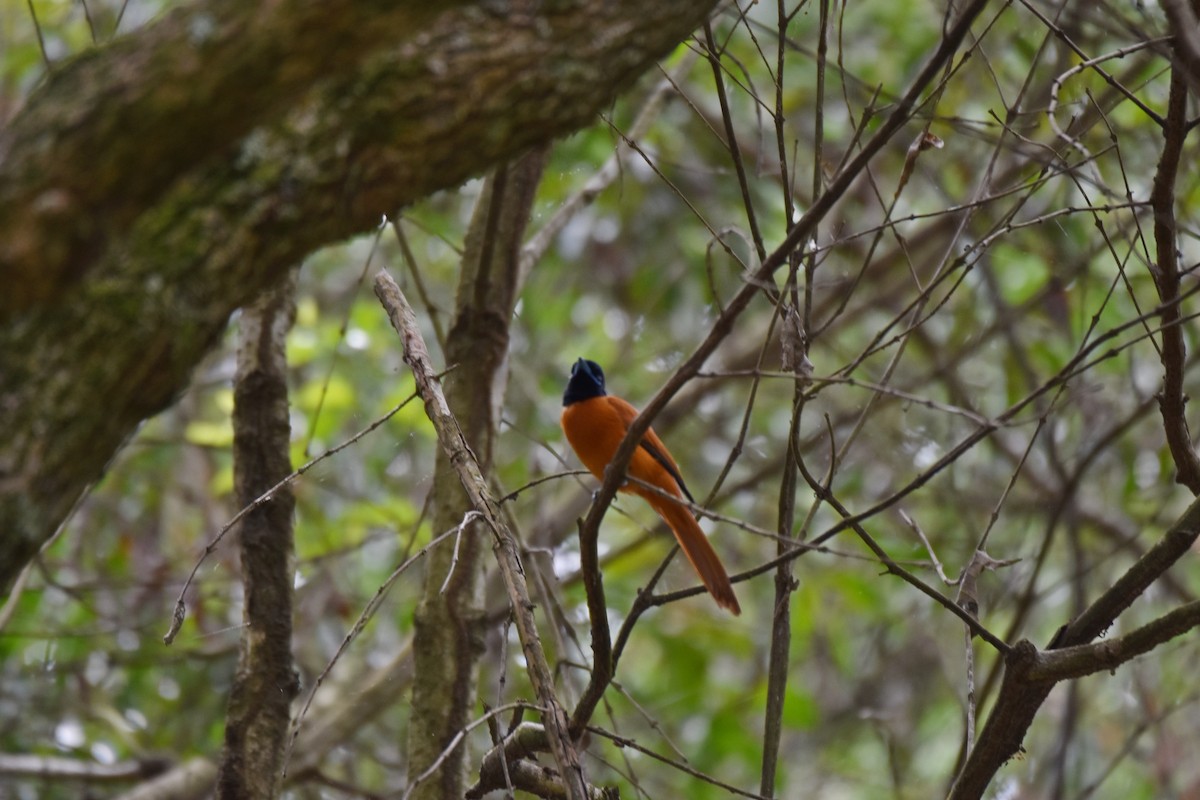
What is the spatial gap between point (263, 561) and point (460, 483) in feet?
1.70

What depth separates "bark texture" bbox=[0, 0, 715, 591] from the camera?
1207 millimetres

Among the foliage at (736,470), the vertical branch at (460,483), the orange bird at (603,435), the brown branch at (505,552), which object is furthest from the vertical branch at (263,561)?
the orange bird at (603,435)

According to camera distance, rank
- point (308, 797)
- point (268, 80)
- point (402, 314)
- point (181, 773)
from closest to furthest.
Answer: point (268, 80) → point (402, 314) → point (181, 773) → point (308, 797)

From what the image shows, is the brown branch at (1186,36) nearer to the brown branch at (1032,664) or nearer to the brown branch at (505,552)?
the brown branch at (1032,664)

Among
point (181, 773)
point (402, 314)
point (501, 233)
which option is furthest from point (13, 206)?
point (181, 773)

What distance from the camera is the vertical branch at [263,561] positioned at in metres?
2.88

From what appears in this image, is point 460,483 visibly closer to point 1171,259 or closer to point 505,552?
point 505,552

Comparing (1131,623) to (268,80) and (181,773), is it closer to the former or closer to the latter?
(181,773)

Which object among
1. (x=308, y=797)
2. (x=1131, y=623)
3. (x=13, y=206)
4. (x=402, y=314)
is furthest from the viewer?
(x=1131, y=623)

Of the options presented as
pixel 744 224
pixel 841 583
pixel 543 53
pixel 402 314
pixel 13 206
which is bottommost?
pixel 13 206

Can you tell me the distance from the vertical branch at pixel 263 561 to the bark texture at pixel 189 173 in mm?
1665

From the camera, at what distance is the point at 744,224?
24.0 feet

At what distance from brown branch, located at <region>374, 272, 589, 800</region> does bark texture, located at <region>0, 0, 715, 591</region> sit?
691mm

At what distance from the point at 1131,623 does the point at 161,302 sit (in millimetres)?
6144
